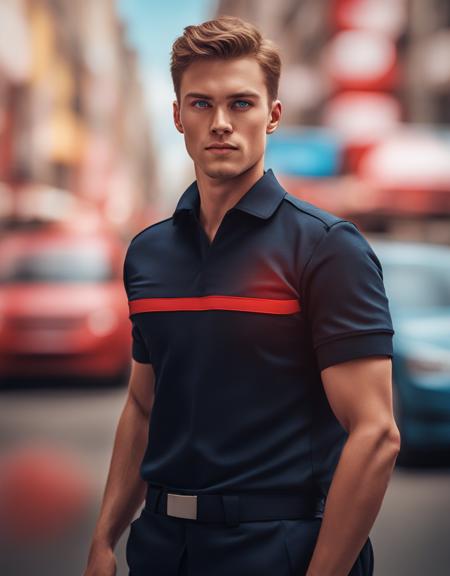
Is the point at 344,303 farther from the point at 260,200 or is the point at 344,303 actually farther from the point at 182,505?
the point at 182,505

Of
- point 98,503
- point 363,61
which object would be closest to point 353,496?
point 98,503

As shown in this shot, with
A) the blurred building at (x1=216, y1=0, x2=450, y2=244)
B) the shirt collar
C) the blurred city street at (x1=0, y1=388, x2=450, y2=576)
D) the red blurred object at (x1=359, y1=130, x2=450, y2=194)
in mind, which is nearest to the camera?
the shirt collar

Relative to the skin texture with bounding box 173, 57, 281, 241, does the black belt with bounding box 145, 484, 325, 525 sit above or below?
below

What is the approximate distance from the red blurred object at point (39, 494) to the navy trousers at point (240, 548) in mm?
3350

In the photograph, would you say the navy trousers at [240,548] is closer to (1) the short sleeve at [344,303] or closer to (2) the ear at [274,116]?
(1) the short sleeve at [344,303]

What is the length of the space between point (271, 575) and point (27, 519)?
12.9 ft

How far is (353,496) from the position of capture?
6.16 ft

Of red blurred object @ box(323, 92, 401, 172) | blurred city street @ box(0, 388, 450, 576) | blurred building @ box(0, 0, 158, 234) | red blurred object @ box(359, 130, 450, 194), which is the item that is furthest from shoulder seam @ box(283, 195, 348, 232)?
red blurred object @ box(323, 92, 401, 172)

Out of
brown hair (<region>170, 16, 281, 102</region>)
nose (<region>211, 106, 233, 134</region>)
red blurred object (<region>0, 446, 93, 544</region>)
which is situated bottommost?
red blurred object (<region>0, 446, 93, 544</region>)

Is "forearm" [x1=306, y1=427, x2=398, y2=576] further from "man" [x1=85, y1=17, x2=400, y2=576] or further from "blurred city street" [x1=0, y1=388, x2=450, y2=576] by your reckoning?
"blurred city street" [x1=0, y1=388, x2=450, y2=576]

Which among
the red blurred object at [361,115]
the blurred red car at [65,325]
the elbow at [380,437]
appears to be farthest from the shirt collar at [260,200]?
the red blurred object at [361,115]

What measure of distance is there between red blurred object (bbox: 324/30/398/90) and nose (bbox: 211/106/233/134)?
3368 cm

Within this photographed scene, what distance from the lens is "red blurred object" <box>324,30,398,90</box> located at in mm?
34688

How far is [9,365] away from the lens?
1105 cm
